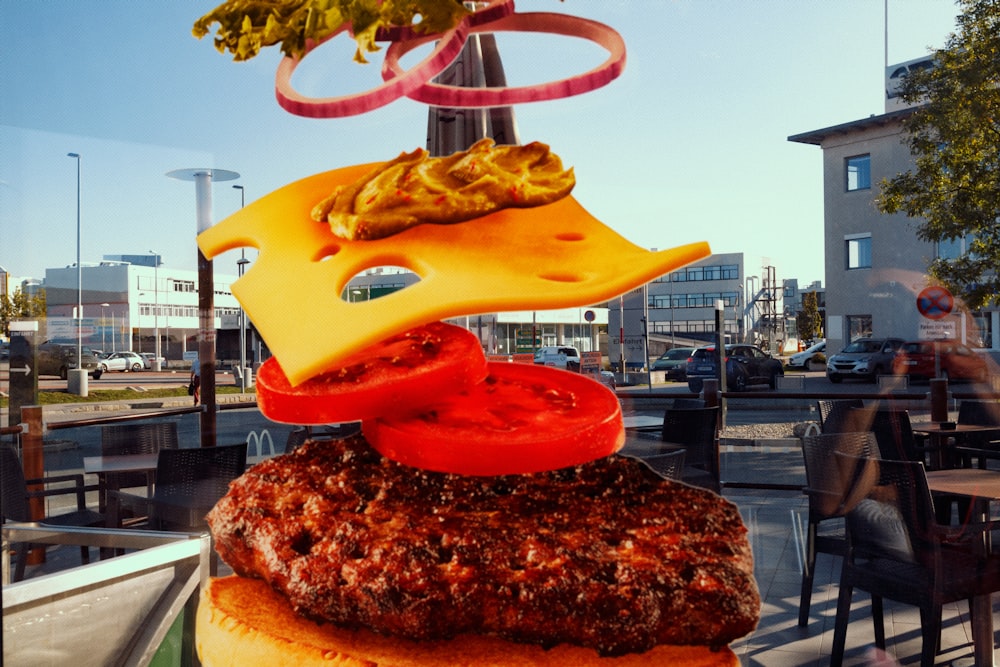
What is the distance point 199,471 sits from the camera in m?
2.04

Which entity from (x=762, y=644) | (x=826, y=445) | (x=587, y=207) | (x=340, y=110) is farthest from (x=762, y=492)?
(x=340, y=110)

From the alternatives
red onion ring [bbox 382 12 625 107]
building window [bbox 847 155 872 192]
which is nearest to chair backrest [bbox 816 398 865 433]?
building window [bbox 847 155 872 192]

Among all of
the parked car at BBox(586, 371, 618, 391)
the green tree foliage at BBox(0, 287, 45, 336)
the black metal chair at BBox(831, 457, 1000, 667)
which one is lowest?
the black metal chair at BBox(831, 457, 1000, 667)

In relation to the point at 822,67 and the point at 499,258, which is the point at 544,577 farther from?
the point at 822,67

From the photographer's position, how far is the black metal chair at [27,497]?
1473 millimetres

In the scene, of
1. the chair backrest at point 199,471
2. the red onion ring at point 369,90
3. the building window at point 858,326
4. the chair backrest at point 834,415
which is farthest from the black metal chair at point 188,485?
the chair backrest at point 834,415

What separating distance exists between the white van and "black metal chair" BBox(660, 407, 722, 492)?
26.0 inches

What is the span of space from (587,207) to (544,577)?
0.69 m

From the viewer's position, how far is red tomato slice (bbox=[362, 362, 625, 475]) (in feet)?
3.73

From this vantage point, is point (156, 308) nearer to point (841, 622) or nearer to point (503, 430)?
point (503, 430)

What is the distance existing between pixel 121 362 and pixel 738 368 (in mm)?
1579

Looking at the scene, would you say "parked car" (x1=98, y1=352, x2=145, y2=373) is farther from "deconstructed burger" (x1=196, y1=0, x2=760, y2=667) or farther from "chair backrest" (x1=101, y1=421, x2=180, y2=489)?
"deconstructed burger" (x1=196, y1=0, x2=760, y2=667)

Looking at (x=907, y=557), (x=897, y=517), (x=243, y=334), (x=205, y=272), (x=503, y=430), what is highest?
(x=205, y=272)

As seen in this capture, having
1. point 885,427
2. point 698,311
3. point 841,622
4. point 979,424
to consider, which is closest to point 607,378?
point 698,311
